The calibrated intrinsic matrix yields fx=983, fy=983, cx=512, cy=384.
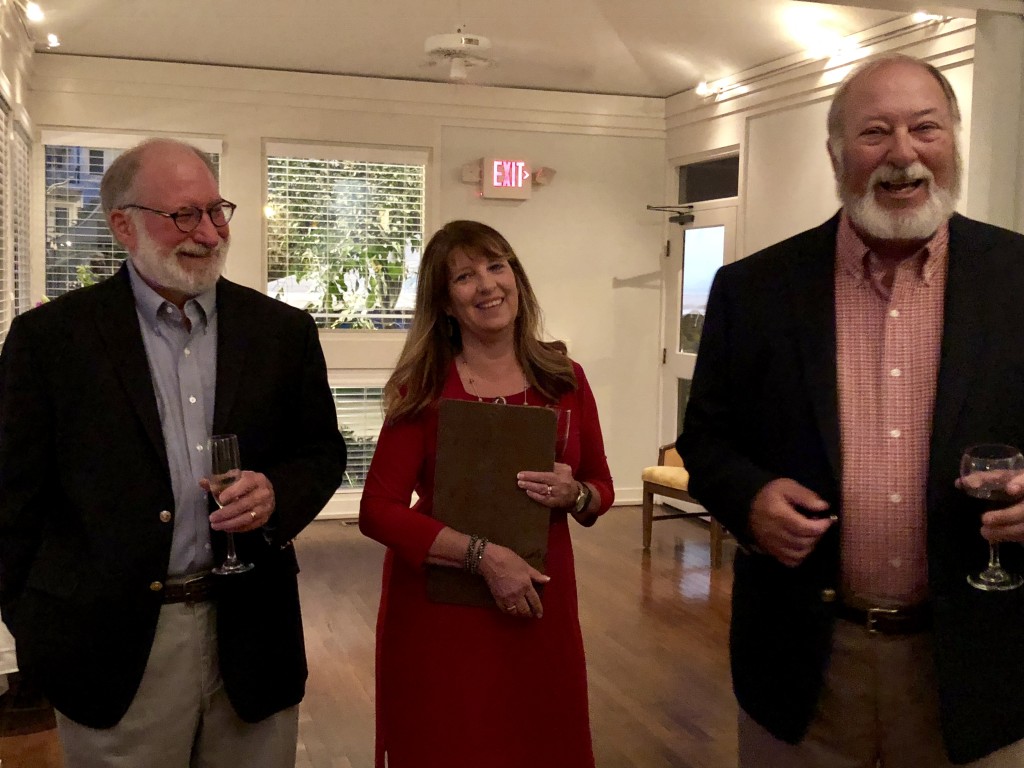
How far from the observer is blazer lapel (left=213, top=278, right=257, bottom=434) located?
5.89 ft

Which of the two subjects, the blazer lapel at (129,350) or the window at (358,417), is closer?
the blazer lapel at (129,350)

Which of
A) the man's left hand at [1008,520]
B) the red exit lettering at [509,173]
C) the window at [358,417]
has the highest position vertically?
the red exit lettering at [509,173]

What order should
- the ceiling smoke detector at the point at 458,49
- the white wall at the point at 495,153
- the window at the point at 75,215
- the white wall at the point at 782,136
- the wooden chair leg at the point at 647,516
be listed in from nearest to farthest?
the ceiling smoke detector at the point at 458,49 → the white wall at the point at 782,136 → the wooden chair leg at the point at 647,516 → the window at the point at 75,215 → the white wall at the point at 495,153

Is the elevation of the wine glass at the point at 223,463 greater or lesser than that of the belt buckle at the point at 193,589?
greater

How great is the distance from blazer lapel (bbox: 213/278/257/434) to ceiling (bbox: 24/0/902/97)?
3924 millimetres

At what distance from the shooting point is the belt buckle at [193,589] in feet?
5.77

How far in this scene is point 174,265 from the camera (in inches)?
70.1

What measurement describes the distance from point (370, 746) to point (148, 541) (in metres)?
2.01

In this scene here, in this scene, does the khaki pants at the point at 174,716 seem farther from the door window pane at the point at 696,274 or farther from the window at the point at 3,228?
the door window pane at the point at 696,274

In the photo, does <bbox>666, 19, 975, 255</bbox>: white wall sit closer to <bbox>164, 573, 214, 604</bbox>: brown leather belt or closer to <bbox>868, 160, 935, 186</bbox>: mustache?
<bbox>868, 160, 935, 186</bbox>: mustache

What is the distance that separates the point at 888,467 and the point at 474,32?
480 centimetres

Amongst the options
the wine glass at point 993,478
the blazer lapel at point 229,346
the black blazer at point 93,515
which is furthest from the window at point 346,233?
the wine glass at point 993,478

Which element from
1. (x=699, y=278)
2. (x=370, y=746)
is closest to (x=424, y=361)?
(x=370, y=746)

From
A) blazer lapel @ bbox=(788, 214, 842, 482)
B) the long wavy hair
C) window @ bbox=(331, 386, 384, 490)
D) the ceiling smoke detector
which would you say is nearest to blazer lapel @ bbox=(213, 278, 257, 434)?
the long wavy hair
